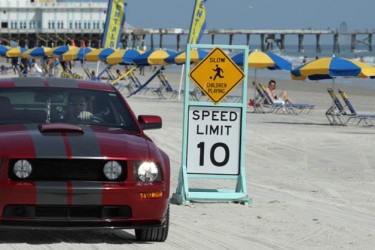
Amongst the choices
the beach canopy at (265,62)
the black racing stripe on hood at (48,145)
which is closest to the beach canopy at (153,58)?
the beach canopy at (265,62)

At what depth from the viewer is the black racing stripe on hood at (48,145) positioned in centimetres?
693

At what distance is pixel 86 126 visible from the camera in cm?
788

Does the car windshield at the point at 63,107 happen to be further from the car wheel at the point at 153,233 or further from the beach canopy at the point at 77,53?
the beach canopy at the point at 77,53

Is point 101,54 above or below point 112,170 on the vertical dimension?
above

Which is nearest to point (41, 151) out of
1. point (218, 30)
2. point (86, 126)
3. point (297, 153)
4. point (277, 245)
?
point (86, 126)

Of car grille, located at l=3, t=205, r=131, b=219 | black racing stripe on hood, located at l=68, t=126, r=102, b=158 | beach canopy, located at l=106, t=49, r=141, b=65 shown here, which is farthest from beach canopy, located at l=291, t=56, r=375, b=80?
car grille, located at l=3, t=205, r=131, b=219

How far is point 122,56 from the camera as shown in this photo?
36125mm

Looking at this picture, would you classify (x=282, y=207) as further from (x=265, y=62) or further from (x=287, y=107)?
(x=265, y=62)

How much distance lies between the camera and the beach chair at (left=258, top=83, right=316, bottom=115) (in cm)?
2583

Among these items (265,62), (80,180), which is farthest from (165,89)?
(80,180)

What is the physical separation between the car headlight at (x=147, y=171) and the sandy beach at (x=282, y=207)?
0.55m

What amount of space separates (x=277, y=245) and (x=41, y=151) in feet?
6.37

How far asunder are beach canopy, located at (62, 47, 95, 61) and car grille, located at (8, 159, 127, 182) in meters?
37.4

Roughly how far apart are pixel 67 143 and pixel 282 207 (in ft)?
10.7
